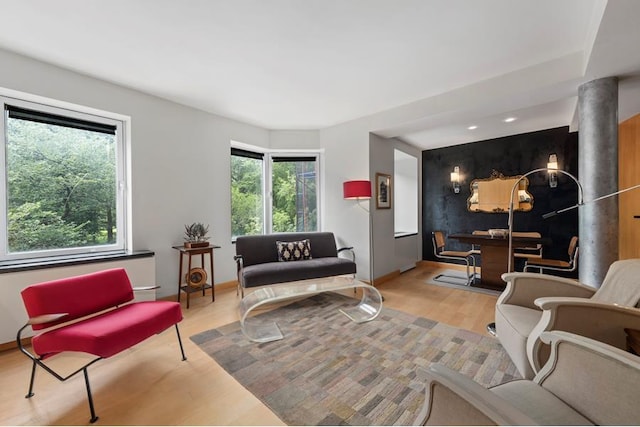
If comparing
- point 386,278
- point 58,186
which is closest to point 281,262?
point 386,278

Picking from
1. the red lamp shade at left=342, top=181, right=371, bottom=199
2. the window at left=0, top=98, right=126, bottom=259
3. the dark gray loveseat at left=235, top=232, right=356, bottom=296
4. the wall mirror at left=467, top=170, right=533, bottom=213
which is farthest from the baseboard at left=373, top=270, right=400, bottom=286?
the window at left=0, top=98, right=126, bottom=259

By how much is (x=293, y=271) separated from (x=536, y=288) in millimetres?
2442

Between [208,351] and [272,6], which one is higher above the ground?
[272,6]

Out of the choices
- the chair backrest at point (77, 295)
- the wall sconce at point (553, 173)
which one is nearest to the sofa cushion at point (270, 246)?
the chair backrest at point (77, 295)

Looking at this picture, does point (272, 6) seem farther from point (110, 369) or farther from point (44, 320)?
point (110, 369)

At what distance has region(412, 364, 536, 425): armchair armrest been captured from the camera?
0.78 metres

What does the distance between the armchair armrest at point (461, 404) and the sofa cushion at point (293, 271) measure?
2.49 meters

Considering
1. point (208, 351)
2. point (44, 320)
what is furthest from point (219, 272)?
point (44, 320)

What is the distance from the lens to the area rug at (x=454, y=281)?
395cm

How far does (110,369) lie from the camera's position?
6.55 feet

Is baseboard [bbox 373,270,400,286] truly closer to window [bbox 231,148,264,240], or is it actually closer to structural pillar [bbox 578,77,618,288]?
window [bbox 231,148,264,240]

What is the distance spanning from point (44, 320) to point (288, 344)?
5.59 ft

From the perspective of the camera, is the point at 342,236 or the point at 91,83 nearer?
the point at 91,83

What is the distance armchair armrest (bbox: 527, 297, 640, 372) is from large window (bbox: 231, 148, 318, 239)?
3.69 meters
